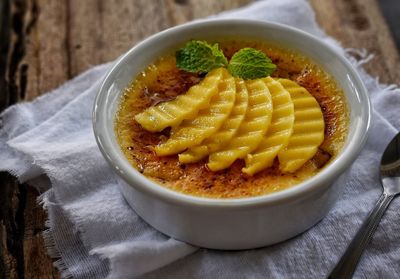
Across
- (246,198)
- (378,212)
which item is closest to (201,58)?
(246,198)

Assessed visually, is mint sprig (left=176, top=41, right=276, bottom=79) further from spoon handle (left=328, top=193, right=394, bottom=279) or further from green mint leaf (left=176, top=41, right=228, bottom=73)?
spoon handle (left=328, top=193, right=394, bottom=279)

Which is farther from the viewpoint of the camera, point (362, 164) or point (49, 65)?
point (49, 65)

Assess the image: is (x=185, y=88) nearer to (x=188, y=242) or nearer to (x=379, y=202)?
(x=188, y=242)

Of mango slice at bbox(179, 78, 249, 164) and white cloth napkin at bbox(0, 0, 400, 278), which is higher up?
mango slice at bbox(179, 78, 249, 164)

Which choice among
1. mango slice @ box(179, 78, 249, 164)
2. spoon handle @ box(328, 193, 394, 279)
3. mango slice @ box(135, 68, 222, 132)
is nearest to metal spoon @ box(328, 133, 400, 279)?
spoon handle @ box(328, 193, 394, 279)

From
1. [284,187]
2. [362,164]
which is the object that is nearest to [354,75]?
[362,164]

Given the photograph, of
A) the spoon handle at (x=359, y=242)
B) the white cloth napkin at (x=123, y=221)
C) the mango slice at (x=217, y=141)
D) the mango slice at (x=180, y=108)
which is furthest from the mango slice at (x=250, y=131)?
the spoon handle at (x=359, y=242)

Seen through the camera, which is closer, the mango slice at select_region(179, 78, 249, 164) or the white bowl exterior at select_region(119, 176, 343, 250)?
the white bowl exterior at select_region(119, 176, 343, 250)
